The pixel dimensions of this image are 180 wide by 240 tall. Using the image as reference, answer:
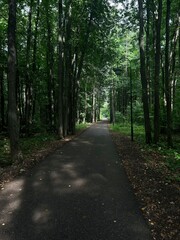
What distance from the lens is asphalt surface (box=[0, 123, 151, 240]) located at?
3814 mm

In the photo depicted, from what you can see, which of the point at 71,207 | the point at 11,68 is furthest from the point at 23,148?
the point at 71,207

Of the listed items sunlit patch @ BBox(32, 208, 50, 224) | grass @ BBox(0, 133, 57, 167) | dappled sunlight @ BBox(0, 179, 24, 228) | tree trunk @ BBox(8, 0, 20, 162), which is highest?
tree trunk @ BBox(8, 0, 20, 162)

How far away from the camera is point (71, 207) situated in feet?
15.6

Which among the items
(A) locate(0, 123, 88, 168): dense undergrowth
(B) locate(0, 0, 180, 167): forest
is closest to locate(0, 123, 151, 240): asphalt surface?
(A) locate(0, 123, 88, 168): dense undergrowth

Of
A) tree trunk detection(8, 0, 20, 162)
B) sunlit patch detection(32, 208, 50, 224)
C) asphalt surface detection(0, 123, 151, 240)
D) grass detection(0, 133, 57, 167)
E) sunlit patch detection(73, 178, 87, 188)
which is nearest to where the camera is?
asphalt surface detection(0, 123, 151, 240)

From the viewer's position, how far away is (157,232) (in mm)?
3855

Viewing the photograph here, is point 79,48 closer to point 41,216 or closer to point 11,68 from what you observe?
point 11,68

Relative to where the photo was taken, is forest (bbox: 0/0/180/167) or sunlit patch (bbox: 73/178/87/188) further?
forest (bbox: 0/0/180/167)

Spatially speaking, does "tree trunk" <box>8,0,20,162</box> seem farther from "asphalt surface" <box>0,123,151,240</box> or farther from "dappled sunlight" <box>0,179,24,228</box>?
"dappled sunlight" <box>0,179,24,228</box>

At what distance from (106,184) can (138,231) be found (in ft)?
7.76

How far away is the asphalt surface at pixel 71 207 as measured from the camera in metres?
3.81

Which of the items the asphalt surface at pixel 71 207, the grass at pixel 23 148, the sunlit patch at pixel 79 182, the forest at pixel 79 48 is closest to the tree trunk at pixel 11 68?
the grass at pixel 23 148

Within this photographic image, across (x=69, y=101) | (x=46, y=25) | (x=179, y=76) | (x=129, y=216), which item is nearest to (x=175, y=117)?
(x=179, y=76)

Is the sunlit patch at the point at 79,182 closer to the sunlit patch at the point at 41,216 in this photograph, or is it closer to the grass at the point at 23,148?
the sunlit patch at the point at 41,216
